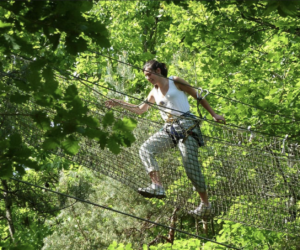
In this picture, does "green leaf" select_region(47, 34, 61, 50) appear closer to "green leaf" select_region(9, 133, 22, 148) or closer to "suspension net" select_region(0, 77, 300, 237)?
"green leaf" select_region(9, 133, 22, 148)

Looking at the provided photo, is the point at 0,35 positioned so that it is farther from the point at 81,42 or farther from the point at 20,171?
the point at 20,171

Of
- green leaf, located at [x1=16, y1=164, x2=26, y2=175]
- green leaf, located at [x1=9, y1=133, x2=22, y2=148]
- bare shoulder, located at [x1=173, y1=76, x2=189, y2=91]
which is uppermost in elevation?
bare shoulder, located at [x1=173, y1=76, x2=189, y2=91]

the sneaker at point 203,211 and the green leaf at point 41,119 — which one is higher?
the sneaker at point 203,211

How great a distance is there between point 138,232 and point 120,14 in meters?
5.89

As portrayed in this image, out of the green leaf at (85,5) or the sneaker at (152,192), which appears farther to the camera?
the sneaker at (152,192)

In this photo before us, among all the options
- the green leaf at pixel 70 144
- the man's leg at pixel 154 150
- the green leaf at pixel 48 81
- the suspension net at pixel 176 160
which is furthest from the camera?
the man's leg at pixel 154 150

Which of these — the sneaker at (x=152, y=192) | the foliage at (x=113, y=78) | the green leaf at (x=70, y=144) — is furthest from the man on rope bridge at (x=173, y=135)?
the green leaf at (x=70, y=144)

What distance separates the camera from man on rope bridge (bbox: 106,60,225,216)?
306 cm

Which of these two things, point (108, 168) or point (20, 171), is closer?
point (20, 171)

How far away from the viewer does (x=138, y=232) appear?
19.8 ft

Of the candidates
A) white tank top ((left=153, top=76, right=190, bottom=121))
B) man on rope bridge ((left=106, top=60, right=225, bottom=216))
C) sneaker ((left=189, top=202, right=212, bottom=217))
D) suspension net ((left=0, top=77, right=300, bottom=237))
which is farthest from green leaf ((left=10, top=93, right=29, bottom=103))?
sneaker ((left=189, top=202, right=212, bottom=217))

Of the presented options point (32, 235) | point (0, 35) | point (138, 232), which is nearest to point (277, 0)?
point (0, 35)

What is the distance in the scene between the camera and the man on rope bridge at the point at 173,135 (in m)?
3.06

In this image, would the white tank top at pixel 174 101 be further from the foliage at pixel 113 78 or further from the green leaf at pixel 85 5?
the green leaf at pixel 85 5
